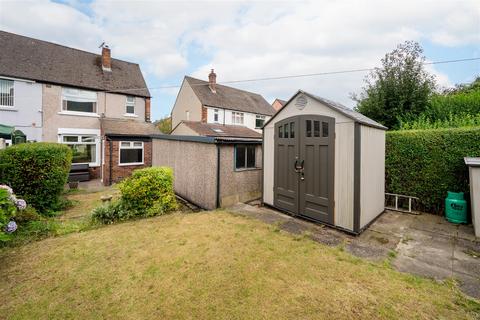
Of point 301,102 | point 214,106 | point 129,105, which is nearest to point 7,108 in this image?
point 129,105

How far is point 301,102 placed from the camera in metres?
6.00

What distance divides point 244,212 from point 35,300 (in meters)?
4.80

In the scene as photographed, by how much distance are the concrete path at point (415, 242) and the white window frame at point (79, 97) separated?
1339 centimetres

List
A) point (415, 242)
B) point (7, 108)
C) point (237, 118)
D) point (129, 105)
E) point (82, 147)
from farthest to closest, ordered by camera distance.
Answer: point (237, 118), point (129, 105), point (82, 147), point (7, 108), point (415, 242)

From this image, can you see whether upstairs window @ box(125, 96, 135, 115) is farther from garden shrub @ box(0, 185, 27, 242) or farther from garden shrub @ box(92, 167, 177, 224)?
garden shrub @ box(0, 185, 27, 242)

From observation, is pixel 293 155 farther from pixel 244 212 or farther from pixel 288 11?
pixel 288 11

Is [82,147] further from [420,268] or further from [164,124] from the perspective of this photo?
[164,124]

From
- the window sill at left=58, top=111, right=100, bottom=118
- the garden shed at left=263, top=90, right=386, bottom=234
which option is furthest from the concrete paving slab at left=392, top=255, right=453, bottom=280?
the window sill at left=58, top=111, right=100, bottom=118

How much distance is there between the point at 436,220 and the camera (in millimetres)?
6094

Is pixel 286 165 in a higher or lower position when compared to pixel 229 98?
lower

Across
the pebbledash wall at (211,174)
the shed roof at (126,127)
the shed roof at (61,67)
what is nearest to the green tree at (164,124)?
the shed roof at (61,67)

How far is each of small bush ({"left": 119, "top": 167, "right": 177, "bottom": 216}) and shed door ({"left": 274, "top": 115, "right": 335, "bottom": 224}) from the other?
345cm

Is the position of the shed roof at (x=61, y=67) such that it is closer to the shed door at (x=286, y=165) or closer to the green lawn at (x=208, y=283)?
the green lawn at (x=208, y=283)

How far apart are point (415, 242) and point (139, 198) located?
22.8ft
